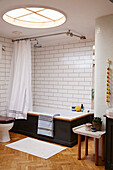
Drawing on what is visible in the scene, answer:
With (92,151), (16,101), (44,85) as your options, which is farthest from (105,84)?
(44,85)

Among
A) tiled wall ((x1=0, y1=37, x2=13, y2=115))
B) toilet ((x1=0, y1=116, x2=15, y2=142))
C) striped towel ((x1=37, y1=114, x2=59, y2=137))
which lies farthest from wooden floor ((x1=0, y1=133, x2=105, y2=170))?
tiled wall ((x1=0, y1=37, x2=13, y2=115))

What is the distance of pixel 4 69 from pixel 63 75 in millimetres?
1762

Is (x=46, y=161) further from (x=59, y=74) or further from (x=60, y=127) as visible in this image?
(x=59, y=74)

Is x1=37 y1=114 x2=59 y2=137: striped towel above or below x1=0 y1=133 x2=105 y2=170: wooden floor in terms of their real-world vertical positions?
above

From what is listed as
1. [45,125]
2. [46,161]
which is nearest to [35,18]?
[45,125]

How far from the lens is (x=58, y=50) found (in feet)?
19.5

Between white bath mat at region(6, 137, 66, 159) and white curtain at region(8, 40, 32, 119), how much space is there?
745 mm

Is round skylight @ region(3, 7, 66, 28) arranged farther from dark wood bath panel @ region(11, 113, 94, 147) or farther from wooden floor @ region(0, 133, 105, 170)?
wooden floor @ region(0, 133, 105, 170)

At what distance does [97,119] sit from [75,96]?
204cm

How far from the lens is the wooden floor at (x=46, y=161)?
3330 millimetres

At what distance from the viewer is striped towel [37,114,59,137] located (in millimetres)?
4539

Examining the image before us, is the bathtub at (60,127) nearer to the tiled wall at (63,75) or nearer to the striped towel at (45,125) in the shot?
the striped towel at (45,125)

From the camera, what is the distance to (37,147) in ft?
14.0

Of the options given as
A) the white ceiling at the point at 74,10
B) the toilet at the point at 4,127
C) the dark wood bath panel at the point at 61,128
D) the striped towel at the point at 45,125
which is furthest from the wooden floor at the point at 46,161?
the white ceiling at the point at 74,10
